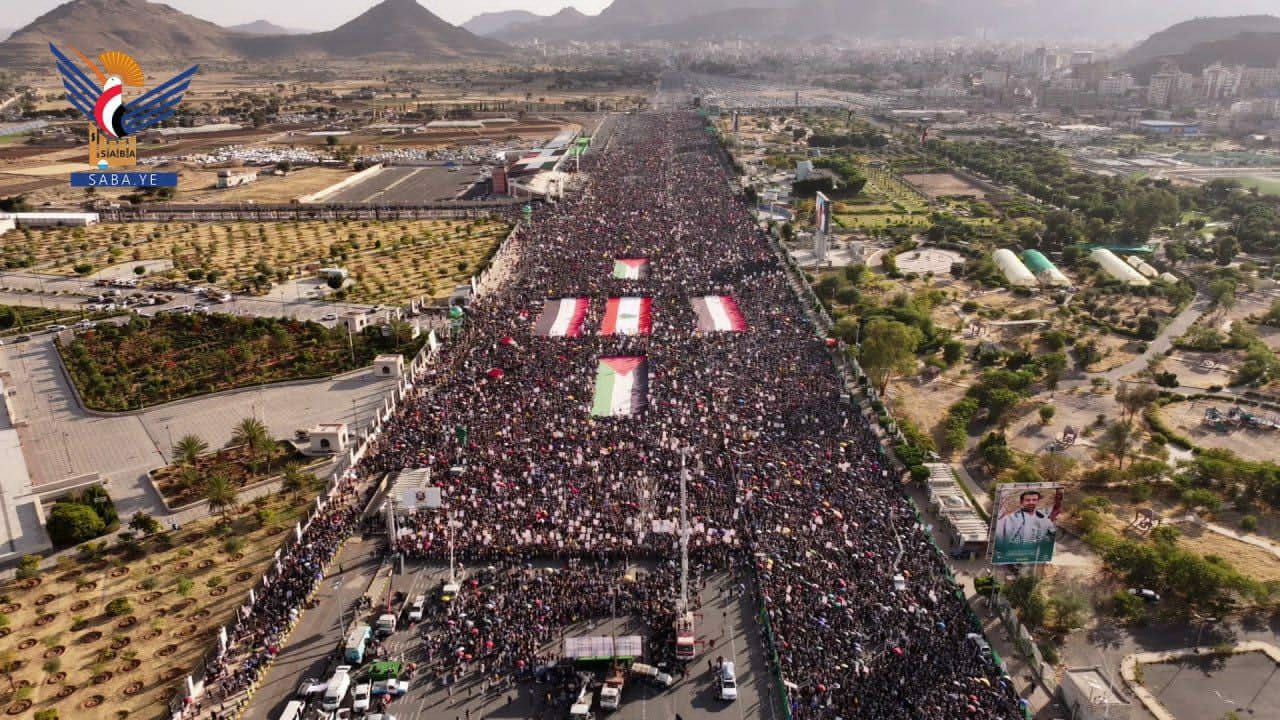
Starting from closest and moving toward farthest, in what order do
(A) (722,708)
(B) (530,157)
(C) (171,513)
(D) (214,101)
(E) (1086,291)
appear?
(A) (722,708) → (C) (171,513) → (E) (1086,291) → (B) (530,157) → (D) (214,101)

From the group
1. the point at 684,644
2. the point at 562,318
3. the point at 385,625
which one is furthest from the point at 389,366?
the point at 684,644

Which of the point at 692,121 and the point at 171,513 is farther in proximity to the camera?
the point at 692,121

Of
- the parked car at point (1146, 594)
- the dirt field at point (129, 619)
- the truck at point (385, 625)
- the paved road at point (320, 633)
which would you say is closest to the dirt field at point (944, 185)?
the parked car at point (1146, 594)

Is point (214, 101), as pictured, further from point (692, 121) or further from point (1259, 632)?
point (1259, 632)

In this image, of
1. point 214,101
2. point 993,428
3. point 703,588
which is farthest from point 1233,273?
point 214,101

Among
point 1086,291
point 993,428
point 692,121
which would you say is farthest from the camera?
point 692,121

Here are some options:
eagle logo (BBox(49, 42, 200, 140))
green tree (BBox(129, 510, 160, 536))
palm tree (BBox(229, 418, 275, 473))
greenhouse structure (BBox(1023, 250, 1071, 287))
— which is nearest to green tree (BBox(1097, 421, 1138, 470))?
greenhouse structure (BBox(1023, 250, 1071, 287))
